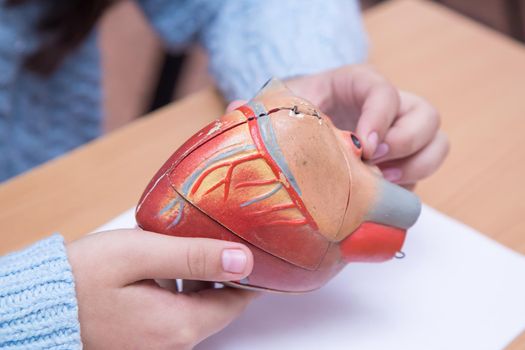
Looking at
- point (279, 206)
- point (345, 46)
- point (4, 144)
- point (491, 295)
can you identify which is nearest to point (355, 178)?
point (279, 206)

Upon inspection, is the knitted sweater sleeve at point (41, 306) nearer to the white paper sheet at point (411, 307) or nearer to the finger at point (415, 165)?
the white paper sheet at point (411, 307)

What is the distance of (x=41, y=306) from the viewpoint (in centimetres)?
41

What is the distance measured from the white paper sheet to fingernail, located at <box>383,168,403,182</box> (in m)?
0.06

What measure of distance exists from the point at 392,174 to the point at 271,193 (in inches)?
7.7

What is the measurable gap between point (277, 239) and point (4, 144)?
0.50 meters

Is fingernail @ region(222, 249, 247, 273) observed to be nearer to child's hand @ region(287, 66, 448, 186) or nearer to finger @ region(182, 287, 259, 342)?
finger @ region(182, 287, 259, 342)

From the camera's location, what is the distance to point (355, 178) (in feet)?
1.46

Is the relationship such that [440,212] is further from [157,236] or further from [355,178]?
[157,236]

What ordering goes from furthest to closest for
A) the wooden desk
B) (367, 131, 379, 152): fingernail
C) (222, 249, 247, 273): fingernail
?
the wooden desk, (367, 131, 379, 152): fingernail, (222, 249, 247, 273): fingernail

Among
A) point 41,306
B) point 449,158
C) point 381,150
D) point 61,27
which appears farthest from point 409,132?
point 61,27

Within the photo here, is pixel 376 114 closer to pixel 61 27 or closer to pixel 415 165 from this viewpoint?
pixel 415 165

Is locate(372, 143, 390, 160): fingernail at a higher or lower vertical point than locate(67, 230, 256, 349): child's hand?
lower

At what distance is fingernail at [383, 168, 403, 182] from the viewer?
57cm

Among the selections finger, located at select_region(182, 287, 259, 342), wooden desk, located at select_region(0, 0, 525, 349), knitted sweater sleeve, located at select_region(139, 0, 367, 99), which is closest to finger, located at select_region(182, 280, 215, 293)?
finger, located at select_region(182, 287, 259, 342)
